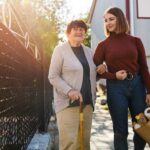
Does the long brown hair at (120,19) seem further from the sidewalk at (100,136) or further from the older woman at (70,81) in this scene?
the sidewalk at (100,136)

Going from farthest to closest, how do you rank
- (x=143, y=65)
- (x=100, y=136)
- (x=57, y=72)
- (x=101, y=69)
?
1. (x=100, y=136)
2. (x=143, y=65)
3. (x=101, y=69)
4. (x=57, y=72)

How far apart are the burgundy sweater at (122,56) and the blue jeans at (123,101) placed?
0.09 metres

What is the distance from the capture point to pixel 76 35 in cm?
485

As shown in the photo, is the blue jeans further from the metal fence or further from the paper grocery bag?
the metal fence

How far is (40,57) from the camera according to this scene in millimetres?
8422

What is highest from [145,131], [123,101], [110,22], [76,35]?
[110,22]

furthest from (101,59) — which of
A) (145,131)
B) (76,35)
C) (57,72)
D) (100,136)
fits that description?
(100,136)

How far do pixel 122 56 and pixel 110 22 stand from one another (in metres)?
0.37

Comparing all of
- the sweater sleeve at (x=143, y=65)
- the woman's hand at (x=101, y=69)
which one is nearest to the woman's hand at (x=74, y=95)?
the woman's hand at (x=101, y=69)

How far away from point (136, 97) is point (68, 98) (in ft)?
2.59

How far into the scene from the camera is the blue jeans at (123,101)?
516 centimetres

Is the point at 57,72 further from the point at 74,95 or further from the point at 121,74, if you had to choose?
the point at 121,74

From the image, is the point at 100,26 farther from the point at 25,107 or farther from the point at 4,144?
the point at 4,144

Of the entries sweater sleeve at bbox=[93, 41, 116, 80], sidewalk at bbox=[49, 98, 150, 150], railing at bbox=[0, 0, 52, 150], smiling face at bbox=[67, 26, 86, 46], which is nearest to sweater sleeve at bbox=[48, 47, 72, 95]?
smiling face at bbox=[67, 26, 86, 46]
